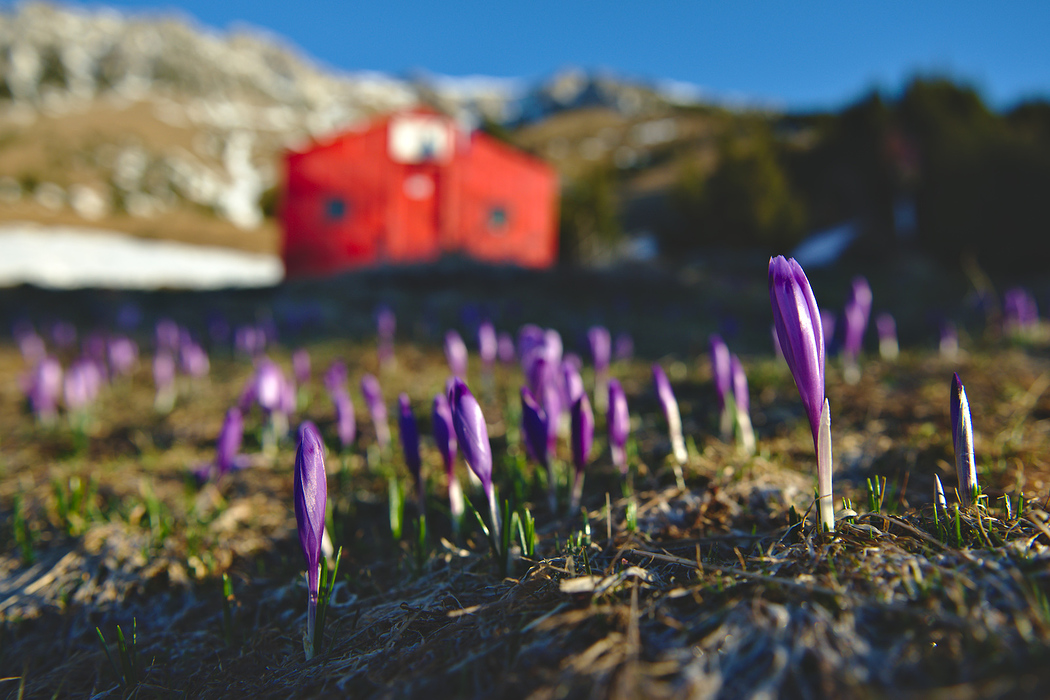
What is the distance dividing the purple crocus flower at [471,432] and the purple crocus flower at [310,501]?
314 millimetres

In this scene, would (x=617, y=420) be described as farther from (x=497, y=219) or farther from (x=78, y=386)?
(x=497, y=219)

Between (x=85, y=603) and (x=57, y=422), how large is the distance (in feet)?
7.41

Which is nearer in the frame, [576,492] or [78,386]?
[576,492]

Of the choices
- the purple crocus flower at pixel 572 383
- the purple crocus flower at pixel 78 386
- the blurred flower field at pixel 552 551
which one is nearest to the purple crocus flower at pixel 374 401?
the blurred flower field at pixel 552 551

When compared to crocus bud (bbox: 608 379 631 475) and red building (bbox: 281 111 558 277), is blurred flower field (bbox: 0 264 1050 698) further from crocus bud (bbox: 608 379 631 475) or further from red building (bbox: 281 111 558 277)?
red building (bbox: 281 111 558 277)

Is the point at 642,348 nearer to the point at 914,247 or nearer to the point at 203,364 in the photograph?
the point at 203,364

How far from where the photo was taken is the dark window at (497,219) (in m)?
17.6

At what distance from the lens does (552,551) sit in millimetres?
1504

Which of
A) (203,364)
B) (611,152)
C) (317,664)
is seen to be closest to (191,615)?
(317,664)

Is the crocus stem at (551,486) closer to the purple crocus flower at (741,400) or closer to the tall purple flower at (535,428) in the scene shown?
the tall purple flower at (535,428)

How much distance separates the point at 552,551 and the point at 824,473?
664mm

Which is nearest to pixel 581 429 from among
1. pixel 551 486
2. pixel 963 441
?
pixel 551 486

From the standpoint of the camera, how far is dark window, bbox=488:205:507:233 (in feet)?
57.9

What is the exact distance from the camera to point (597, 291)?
30.3ft
